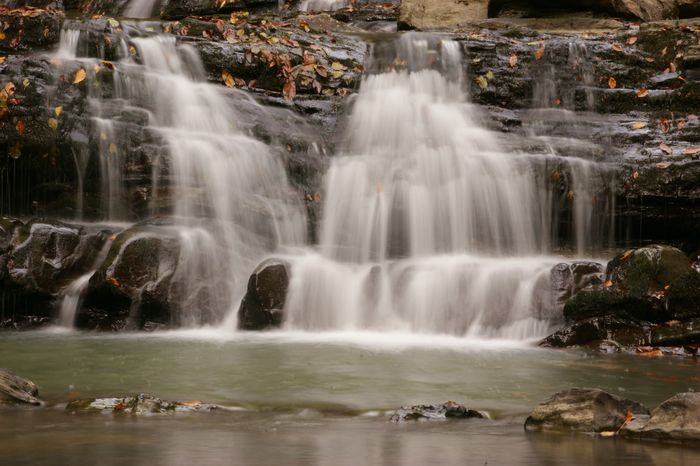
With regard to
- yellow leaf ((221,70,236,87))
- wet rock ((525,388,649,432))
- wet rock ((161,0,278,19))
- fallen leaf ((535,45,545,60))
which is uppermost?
wet rock ((161,0,278,19))

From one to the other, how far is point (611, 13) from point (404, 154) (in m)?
6.22

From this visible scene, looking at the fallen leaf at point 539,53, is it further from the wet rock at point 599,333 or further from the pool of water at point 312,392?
the pool of water at point 312,392

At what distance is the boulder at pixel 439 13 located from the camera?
15203mm

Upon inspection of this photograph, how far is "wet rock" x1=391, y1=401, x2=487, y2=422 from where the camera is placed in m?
4.26

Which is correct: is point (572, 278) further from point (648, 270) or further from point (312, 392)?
point (312, 392)

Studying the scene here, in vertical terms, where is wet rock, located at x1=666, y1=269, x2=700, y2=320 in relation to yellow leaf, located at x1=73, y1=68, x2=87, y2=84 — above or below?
below

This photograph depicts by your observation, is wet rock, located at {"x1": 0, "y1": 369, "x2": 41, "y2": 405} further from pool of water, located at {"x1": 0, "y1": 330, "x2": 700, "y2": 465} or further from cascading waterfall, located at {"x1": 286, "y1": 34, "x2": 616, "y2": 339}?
cascading waterfall, located at {"x1": 286, "y1": 34, "x2": 616, "y2": 339}

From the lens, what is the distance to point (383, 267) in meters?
9.31

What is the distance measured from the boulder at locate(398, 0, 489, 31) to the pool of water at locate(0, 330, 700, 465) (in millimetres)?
8466

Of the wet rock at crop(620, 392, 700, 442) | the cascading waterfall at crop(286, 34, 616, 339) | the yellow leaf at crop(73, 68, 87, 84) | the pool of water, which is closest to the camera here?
→ the pool of water

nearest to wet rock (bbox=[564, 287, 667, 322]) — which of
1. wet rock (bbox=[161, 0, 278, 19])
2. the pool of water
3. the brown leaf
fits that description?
the pool of water

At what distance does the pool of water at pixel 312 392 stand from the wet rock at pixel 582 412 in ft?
0.48

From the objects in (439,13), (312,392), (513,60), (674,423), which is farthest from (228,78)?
(674,423)

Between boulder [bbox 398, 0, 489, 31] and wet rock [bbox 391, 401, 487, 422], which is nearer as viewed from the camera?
wet rock [bbox 391, 401, 487, 422]
